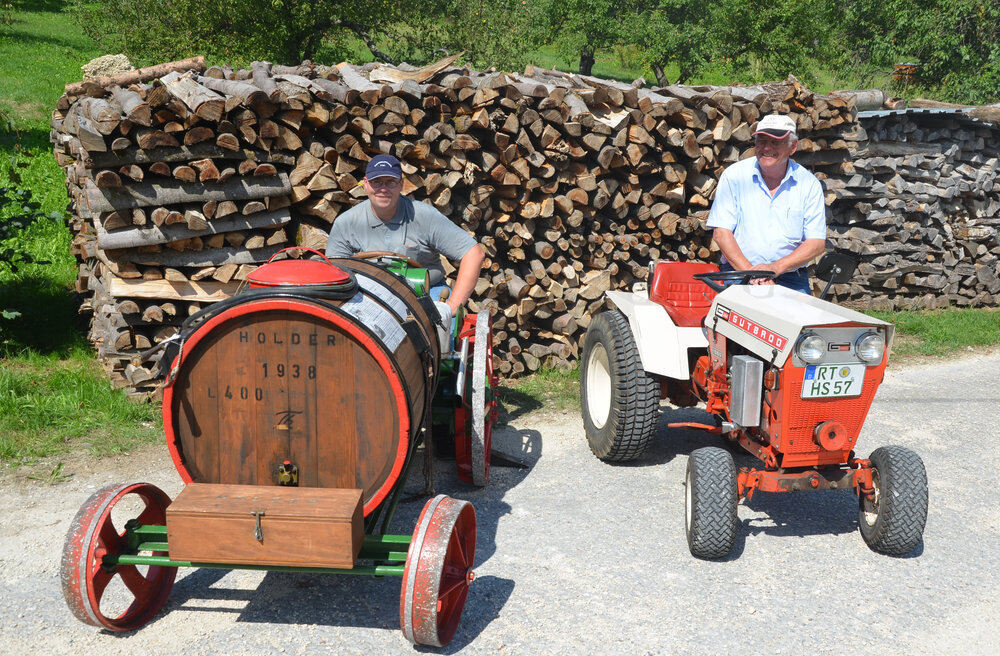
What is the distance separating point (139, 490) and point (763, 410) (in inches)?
113

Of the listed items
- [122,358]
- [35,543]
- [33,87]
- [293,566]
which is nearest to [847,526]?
[293,566]

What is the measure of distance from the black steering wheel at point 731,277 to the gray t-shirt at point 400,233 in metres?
1.42

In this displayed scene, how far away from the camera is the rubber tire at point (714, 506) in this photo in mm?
3574

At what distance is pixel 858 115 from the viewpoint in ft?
25.7

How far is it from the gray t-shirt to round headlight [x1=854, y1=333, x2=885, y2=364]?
2.22m

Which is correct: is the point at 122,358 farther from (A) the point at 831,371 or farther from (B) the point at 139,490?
(A) the point at 831,371

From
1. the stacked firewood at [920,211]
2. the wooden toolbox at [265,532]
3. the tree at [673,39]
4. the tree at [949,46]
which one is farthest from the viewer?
the tree at [673,39]

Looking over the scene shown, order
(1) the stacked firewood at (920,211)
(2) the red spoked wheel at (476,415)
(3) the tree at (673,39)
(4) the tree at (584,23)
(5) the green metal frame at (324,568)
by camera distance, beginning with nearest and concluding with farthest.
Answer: (5) the green metal frame at (324,568) → (2) the red spoked wheel at (476,415) → (1) the stacked firewood at (920,211) → (3) the tree at (673,39) → (4) the tree at (584,23)

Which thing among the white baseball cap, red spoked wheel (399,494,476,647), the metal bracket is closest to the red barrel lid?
the metal bracket

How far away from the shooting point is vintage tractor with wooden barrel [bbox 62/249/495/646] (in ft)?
9.15

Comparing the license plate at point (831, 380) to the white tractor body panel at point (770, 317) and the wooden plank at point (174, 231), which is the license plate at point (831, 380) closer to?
the white tractor body panel at point (770, 317)

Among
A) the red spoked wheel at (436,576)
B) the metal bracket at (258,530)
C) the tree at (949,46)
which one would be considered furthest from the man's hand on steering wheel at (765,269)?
the tree at (949,46)

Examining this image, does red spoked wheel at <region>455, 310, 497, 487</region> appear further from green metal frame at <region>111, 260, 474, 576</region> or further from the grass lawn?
the grass lawn

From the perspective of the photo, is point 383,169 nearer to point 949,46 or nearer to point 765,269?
point 765,269
